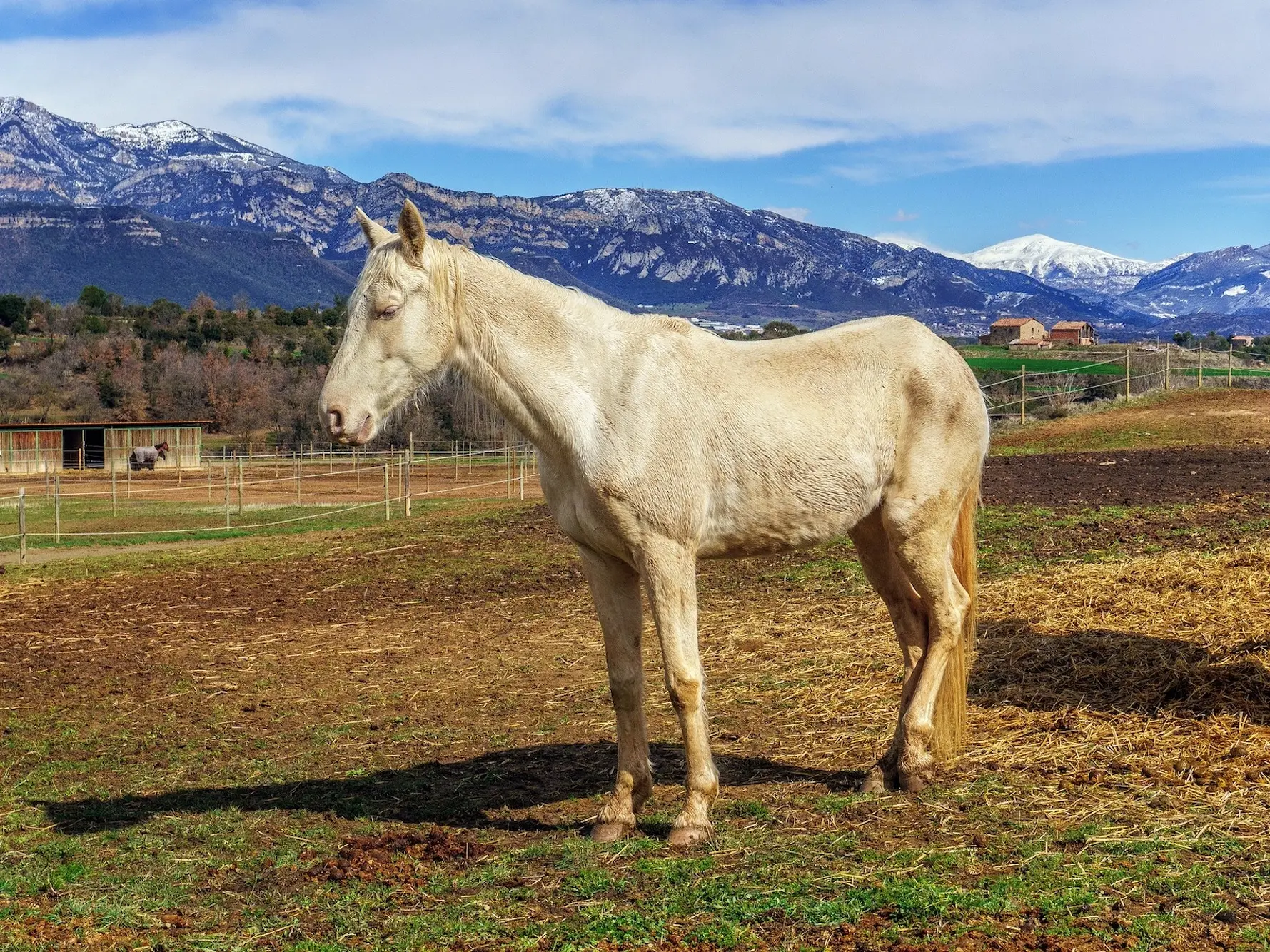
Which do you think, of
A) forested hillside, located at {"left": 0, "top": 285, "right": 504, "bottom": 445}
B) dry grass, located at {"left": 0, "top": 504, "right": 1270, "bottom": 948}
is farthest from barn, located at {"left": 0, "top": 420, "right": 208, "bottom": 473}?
dry grass, located at {"left": 0, "top": 504, "right": 1270, "bottom": 948}

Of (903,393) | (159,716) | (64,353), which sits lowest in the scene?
(159,716)

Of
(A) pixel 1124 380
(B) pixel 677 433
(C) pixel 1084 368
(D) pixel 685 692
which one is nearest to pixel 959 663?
(D) pixel 685 692

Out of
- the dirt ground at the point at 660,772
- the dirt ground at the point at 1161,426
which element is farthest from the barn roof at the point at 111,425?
the dirt ground at the point at 660,772

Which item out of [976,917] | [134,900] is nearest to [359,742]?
[134,900]

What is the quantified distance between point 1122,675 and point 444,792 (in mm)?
3880

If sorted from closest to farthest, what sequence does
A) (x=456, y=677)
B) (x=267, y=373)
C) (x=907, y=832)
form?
(x=907, y=832) < (x=456, y=677) < (x=267, y=373)

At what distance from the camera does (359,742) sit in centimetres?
625

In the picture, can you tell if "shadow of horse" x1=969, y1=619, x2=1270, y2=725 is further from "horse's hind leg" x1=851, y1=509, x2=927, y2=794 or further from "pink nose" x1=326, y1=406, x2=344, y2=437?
"pink nose" x1=326, y1=406, x2=344, y2=437

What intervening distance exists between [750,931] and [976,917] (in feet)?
2.37

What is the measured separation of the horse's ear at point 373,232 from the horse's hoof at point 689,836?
8.90ft

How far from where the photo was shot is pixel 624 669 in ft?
15.3

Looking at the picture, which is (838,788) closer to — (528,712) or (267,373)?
(528,712)

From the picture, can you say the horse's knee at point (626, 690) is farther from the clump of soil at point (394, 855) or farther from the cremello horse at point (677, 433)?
the clump of soil at point (394, 855)

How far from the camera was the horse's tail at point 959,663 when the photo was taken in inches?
198
